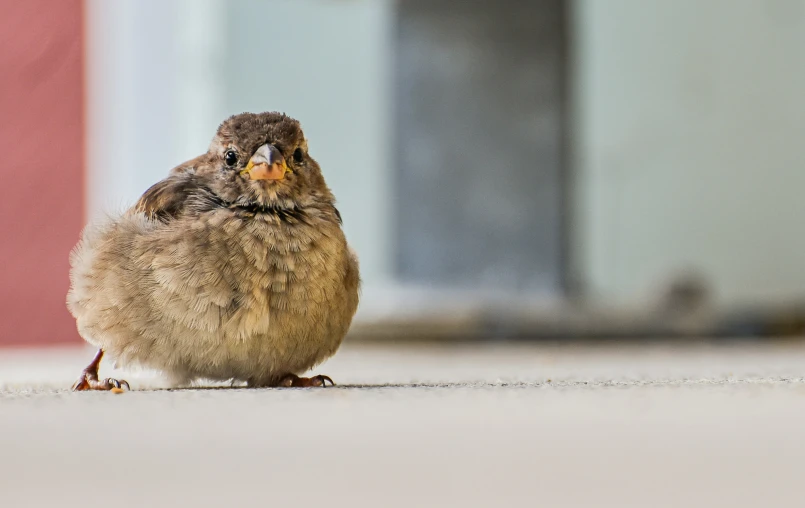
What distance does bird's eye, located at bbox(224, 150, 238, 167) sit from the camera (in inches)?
63.9

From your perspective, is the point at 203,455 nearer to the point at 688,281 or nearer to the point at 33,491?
the point at 33,491

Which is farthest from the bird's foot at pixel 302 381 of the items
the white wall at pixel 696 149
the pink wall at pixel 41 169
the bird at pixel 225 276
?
the white wall at pixel 696 149

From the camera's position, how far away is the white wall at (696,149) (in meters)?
5.68

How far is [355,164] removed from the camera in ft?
17.3

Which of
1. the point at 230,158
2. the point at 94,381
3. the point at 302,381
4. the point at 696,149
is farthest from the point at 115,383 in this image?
the point at 696,149

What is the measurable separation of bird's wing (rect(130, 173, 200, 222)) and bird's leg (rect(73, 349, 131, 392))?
229 mm

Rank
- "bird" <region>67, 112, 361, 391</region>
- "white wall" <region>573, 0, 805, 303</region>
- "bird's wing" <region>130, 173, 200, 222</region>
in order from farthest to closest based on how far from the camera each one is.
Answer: "white wall" <region>573, 0, 805, 303</region> → "bird's wing" <region>130, 173, 200, 222</region> → "bird" <region>67, 112, 361, 391</region>

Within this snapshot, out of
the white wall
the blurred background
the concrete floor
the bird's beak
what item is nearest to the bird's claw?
the bird's beak

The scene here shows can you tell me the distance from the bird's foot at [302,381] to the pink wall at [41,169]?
380cm

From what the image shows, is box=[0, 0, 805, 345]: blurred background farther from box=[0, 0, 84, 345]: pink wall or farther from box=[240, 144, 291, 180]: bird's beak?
box=[240, 144, 291, 180]: bird's beak

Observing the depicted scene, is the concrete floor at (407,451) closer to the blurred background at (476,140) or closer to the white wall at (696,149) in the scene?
the blurred background at (476,140)

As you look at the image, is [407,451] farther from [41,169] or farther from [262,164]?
[41,169]

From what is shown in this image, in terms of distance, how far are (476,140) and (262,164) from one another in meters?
3.91

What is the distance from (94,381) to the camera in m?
1.61
